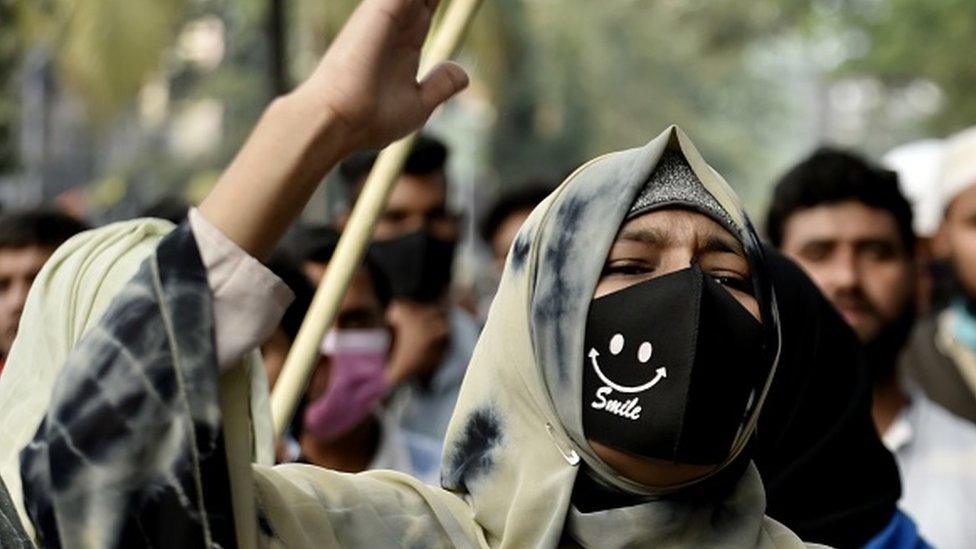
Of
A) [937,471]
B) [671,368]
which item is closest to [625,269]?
[671,368]

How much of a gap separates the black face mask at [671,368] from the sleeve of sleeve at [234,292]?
498 mm

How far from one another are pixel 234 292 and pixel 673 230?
646mm

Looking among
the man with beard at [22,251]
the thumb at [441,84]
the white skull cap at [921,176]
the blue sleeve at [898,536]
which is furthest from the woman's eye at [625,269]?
the white skull cap at [921,176]

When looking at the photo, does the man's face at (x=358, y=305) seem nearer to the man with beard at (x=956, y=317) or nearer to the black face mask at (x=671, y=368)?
the man with beard at (x=956, y=317)

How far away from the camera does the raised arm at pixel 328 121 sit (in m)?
2.56

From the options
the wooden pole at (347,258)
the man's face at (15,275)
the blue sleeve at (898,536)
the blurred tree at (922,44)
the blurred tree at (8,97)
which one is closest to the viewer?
the wooden pole at (347,258)

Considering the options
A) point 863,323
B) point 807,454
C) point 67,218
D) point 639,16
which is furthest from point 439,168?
point 639,16

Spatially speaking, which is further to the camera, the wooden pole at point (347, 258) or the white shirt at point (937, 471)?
the white shirt at point (937, 471)

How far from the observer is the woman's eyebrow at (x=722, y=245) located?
2.97 m

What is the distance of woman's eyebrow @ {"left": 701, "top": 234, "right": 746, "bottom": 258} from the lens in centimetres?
297

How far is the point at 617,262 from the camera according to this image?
296 centimetres

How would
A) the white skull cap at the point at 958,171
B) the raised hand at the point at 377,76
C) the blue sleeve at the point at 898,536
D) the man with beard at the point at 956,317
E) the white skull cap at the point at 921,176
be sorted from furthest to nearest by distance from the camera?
the white skull cap at the point at 921,176 < the white skull cap at the point at 958,171 < the man with beard at the point at 956,317 < the blue sleeve at the point at 898,536 < the raised hand at the point at 377,76

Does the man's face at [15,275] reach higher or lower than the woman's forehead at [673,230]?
lower

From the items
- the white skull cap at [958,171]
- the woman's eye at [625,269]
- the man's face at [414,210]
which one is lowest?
the man's face at [414,210]
